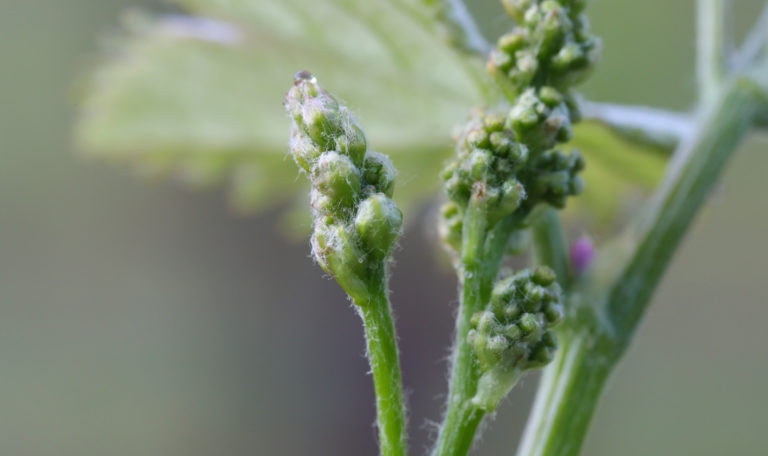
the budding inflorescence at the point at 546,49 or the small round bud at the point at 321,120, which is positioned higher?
the budding inflorescence at the point at 546,49

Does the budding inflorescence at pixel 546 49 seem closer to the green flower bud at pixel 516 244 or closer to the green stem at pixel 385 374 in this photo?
the green flower bud at pixel 516 244

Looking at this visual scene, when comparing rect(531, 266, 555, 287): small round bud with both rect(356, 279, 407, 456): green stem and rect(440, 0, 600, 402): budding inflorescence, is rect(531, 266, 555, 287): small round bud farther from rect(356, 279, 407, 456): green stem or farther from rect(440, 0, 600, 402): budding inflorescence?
rect(356, 279, 407, 456): green stem

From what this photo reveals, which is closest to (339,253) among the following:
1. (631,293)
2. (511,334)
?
(511,334)

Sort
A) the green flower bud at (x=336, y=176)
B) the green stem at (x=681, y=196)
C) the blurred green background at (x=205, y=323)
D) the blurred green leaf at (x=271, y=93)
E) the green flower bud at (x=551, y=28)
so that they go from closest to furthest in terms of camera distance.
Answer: the green flower bud at (x=336, y=176)
the green flower bud at (x=551, y=28)
the green stem at (x=681, y=196)
the blurred green leaf at (x=271, y=93)
the blurred green background at (x=205, y=323)

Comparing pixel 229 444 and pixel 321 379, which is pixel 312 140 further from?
pixel 229 444

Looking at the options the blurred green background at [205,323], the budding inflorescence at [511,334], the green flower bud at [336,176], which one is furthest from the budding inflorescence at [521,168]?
the blurred green background at [205,323]

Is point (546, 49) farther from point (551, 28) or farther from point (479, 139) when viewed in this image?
point (479, 139)

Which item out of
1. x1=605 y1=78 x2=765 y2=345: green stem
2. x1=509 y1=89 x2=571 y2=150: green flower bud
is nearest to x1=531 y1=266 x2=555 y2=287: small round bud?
x1=509 y1=89 x2=571 y2=150: green flower bud
